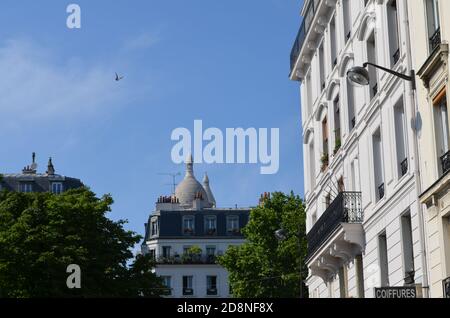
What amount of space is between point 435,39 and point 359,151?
279 inches

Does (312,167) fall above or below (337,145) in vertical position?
above

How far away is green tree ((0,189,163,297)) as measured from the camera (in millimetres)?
42594

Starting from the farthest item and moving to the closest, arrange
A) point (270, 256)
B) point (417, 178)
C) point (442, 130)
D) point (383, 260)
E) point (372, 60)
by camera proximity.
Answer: point (270, 256), point (372, 60), point (383, 260), point (417, 178), point (442, 130)

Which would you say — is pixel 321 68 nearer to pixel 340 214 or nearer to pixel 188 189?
pixel 340 214

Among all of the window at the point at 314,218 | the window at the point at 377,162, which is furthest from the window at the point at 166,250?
the window at the point at 377,162

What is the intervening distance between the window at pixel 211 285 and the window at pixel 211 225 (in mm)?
4870

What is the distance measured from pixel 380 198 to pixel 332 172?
5541mm

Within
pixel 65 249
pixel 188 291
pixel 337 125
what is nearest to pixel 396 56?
pixel 337 125

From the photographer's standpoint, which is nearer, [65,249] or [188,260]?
[65,249]

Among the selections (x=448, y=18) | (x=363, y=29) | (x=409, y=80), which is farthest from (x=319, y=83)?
(x=448, y=18)

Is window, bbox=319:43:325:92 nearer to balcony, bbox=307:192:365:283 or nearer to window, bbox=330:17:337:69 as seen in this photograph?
window, bbox=330:17:337:69

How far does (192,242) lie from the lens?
303 feet

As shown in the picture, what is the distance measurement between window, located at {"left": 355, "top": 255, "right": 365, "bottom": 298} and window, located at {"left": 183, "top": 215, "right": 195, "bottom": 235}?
212 feet
